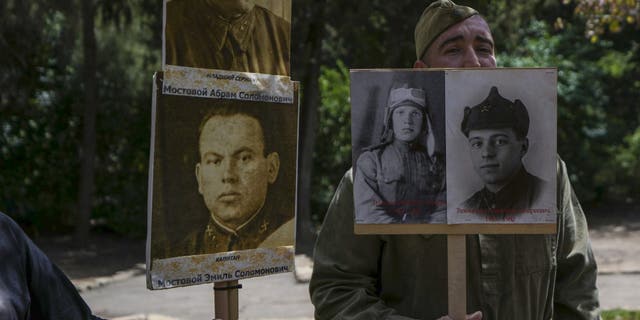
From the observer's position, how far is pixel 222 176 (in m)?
3.06

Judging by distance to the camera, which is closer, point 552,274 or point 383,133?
point 383,133

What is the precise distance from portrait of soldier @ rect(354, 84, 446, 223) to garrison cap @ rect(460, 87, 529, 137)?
0.11 metres

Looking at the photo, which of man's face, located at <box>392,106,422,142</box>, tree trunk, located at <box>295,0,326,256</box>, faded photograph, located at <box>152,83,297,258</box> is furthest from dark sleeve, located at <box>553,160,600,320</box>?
tree trunk, located at <box>295,0,326,256</box>

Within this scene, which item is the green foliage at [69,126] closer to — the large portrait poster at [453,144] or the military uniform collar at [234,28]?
the military uniform collar at [234,28]

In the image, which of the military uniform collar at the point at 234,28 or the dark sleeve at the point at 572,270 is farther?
the military uniform collar at the point at 234,28

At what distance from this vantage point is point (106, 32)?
47.2 ft

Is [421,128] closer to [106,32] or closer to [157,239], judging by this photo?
[157,239]

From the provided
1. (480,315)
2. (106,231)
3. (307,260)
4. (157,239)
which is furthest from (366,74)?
(106,231)

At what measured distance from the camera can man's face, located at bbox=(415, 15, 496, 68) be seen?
2.57 m

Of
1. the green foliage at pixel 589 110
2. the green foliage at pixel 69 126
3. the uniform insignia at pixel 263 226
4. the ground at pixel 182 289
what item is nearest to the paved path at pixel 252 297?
the ground at pixel 182 289

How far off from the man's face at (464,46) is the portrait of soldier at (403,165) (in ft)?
0.69

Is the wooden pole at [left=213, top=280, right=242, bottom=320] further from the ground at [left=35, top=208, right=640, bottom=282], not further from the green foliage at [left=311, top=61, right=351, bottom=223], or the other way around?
the green foliage at [left=311, top=61, right=351, bottom=223]

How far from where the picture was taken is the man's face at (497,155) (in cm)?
244

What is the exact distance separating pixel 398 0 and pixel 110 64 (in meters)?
4.84
